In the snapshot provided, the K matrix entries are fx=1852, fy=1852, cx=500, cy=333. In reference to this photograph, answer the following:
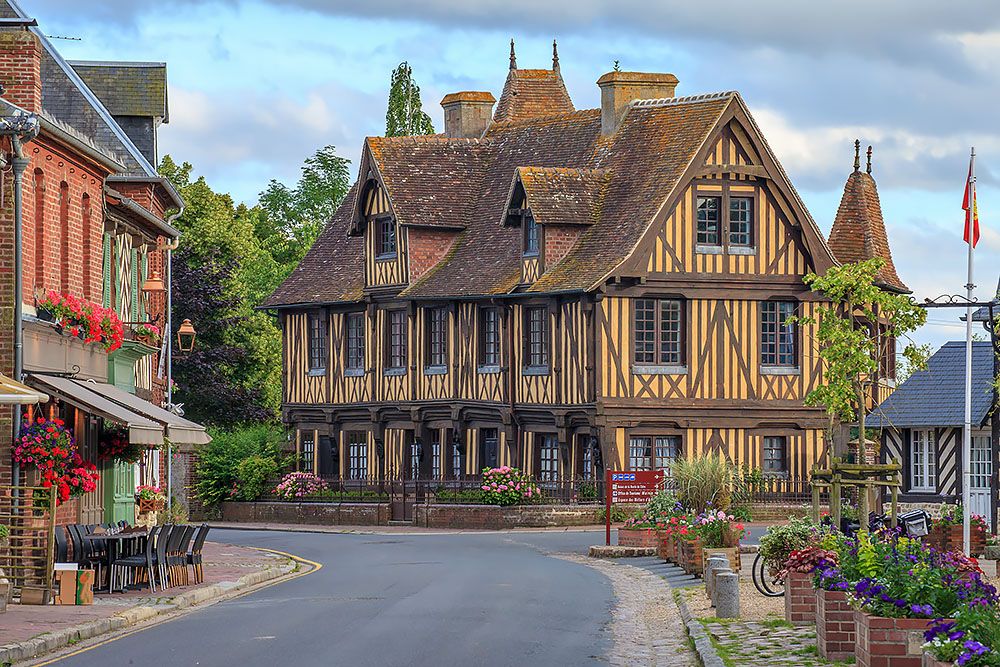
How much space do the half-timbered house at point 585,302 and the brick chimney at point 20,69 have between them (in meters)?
19.2

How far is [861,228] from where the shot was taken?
49656 millimetres

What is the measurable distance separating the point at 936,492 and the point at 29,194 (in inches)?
861

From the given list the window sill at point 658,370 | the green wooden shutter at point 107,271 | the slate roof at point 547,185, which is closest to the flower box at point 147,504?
the green wooden shutter at point 107,271

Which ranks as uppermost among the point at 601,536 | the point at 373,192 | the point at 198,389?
the point at 373,192

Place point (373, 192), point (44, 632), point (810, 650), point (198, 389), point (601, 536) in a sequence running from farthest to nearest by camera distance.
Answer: point (198, 389), point (373, 192), point (601, 536), point (44, 632), point (810, 650)

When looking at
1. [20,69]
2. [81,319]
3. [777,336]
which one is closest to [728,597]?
[81,319]

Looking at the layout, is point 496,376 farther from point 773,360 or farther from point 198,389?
point 198,389

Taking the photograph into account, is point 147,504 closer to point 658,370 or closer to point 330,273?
point 658,370

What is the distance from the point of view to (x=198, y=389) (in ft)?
183

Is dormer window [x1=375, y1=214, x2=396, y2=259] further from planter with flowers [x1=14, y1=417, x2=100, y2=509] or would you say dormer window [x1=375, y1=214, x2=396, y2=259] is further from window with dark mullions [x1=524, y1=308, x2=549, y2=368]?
planter with flowers [x1=14, y1=417, x2=100, y2=509]

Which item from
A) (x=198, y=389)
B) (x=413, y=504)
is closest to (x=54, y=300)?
(x=413, y=504)

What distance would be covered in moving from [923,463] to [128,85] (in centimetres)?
1793

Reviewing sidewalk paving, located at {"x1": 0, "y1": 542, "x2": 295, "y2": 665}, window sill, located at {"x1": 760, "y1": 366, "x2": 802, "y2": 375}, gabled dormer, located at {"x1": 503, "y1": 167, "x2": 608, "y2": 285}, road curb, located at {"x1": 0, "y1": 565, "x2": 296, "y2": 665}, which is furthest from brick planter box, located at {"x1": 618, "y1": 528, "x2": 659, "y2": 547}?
gabled dormer, located at {"x1": 503, "y1": 167, "x2": 608, "y2": 285}

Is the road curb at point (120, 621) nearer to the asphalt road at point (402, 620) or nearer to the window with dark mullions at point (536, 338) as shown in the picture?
the asphalt road at point (402, 620)
